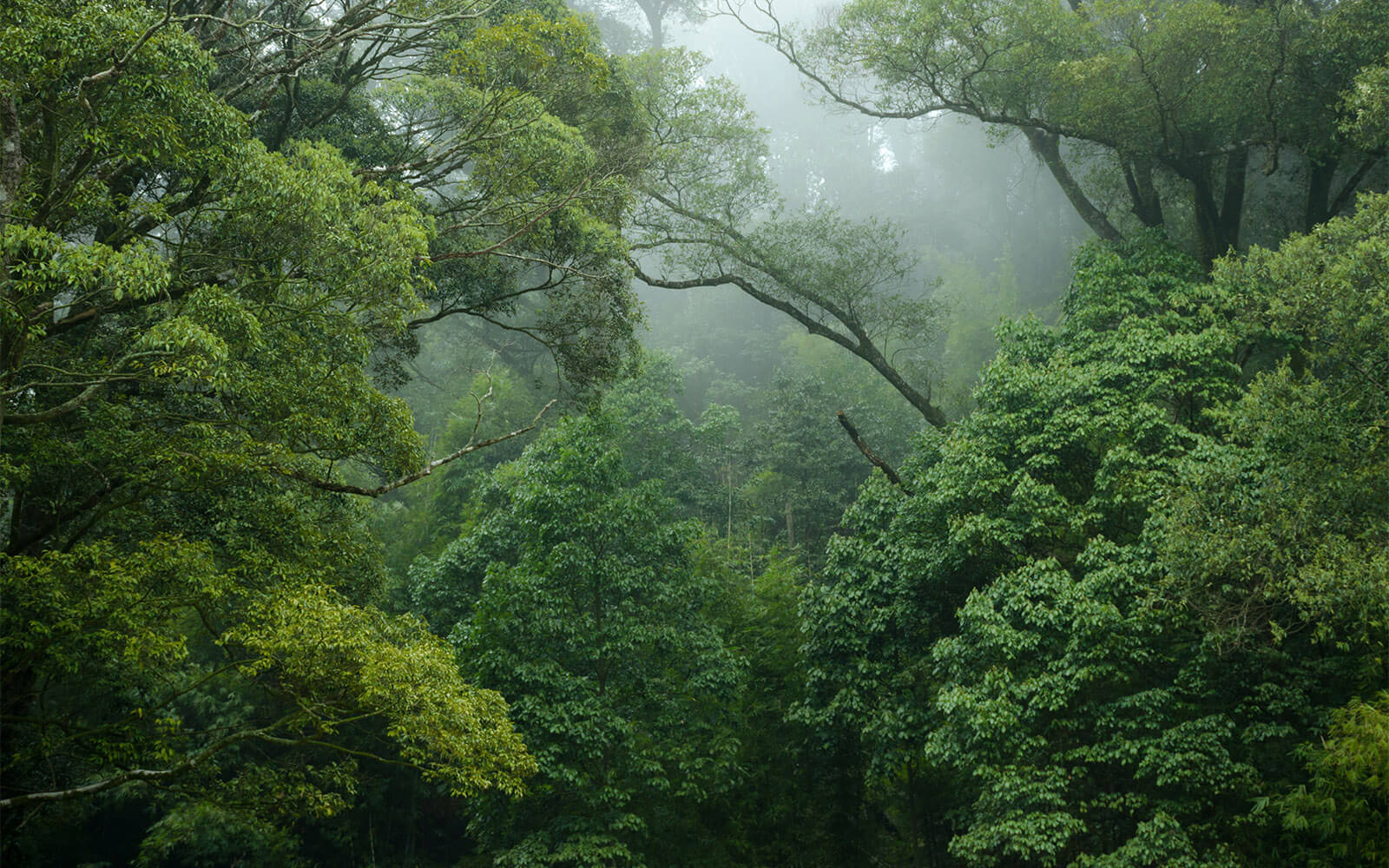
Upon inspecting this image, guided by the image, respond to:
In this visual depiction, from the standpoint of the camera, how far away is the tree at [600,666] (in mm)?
12609

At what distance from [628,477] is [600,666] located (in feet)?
9.85

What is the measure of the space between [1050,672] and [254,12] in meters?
11.6

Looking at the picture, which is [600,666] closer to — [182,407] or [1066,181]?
[182,407]

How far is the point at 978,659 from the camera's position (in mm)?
11297

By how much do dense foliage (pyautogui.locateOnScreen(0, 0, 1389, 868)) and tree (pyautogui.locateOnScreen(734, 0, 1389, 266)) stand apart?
8 cm

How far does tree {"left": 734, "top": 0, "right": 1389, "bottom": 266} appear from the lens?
1241cm

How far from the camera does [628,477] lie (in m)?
15.0

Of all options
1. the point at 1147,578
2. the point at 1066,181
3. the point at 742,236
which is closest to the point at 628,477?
the point at 742,236

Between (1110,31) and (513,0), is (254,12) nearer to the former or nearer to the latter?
(513,0)

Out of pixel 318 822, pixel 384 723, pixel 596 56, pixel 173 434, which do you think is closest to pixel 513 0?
pixel 596 56

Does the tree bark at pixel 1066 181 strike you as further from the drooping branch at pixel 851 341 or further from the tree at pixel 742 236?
the drooping branch at pixel 851 341

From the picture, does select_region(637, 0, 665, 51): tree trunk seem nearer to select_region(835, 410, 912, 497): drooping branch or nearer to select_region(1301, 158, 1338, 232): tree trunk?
select_region(835, 410, 912, 497): drooping branch

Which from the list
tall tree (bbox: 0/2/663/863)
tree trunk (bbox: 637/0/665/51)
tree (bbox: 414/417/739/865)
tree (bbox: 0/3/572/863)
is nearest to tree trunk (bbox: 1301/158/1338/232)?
tree (bbox: 414/417/739/865)

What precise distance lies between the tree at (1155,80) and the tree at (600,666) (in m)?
7.96
